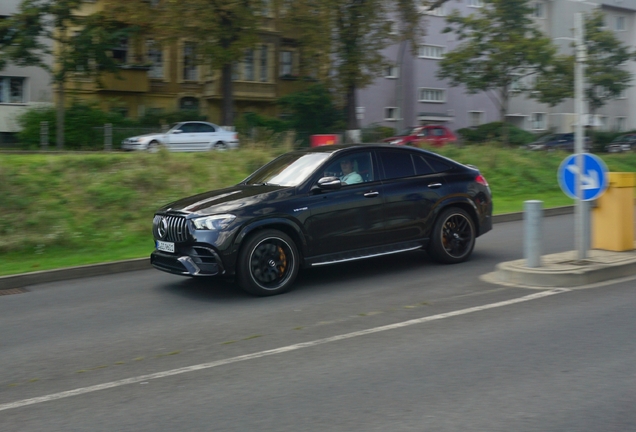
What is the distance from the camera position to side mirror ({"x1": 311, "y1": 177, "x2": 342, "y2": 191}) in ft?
30.7

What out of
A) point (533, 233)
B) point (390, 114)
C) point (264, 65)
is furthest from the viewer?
point (390, 114)

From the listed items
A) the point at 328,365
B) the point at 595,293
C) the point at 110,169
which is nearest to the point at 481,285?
the point at 595,293

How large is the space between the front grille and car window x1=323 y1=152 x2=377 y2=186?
1891 mm

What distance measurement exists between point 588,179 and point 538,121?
48742 mm

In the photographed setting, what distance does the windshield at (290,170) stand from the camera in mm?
9641

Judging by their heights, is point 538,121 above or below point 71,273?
above

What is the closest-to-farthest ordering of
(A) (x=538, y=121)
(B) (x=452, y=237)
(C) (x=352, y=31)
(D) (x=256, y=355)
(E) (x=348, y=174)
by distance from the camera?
1. (D) (x=256, y=355)
2. (E) (x=348, y=174)
3. (B) (x=452, y=237)
4. (C) (x=352, y=31)
5. (A) (x=538, y=121)

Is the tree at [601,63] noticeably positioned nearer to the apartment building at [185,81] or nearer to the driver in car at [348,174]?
the apartment building at [185,81]

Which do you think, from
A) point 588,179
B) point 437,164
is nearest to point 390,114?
point 437,164

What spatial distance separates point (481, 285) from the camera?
920cm

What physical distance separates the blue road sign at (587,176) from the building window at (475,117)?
143 ft

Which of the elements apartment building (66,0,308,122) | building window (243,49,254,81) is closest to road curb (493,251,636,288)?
apartment building (66,0,308,122)

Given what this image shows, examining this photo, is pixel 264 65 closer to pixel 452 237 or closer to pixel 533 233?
pixel 452 237

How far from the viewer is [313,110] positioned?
41.2 meters
